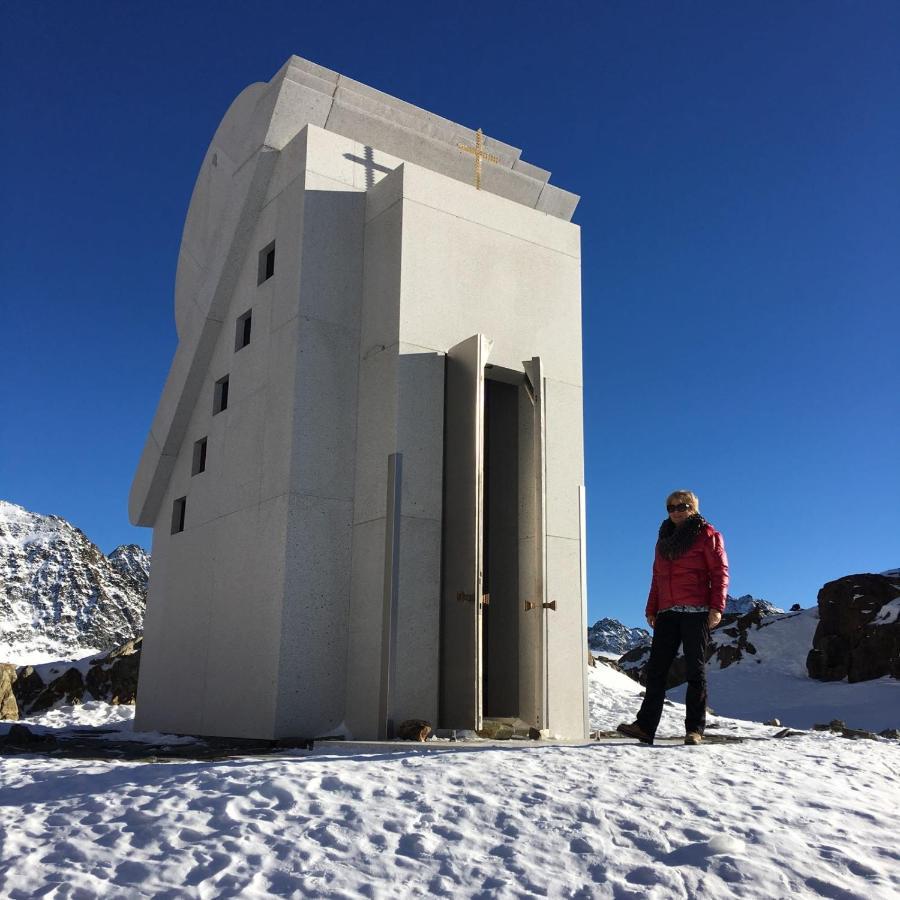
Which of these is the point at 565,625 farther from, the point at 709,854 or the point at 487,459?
the point at 709,854

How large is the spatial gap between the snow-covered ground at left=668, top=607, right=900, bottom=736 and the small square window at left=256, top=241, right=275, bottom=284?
49.8 feet

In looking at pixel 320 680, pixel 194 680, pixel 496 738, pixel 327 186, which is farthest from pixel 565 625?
pixel 327 186

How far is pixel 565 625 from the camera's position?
8945mm

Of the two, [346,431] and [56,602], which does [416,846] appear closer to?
[346,431]

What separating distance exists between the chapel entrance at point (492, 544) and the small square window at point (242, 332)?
9.92 ft

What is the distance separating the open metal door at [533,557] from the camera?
821cm

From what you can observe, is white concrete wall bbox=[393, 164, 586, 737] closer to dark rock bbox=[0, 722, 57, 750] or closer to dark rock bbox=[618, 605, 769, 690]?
dark rock bbox=[0, 722, 57, 750]

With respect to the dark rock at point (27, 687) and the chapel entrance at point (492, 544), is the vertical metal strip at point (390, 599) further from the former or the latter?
the dark rock at point (27, 687)

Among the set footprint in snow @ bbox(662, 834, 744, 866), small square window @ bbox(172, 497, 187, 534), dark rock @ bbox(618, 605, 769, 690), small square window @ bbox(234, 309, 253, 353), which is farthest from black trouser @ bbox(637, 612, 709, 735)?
dark rock @ bbox(618, 605, 769, 690)

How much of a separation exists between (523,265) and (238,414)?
3476 millimetres

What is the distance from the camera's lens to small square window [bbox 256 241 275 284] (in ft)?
33.8

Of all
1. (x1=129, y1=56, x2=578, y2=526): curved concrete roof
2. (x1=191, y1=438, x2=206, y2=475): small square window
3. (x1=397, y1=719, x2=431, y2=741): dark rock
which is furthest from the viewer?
(x1=191, y1=438, x2=206, y2=475): small square window

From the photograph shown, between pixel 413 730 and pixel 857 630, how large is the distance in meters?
24.8

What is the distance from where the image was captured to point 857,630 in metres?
28.4
